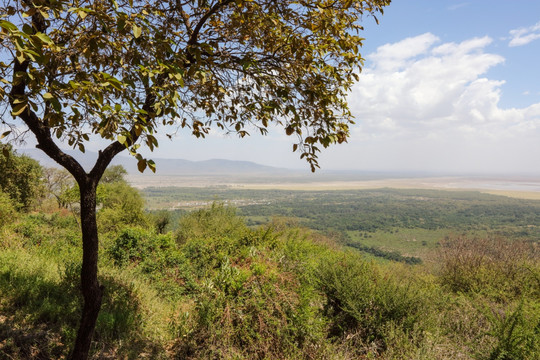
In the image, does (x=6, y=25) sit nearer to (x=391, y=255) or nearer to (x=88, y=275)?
(x=88, y=275)

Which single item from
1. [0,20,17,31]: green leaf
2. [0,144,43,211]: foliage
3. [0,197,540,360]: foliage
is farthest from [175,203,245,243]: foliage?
[0,20,17,31]: green leaf

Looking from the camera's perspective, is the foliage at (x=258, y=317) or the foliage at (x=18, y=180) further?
the foliage at (x=18, y=180)

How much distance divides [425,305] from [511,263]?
14211 mm

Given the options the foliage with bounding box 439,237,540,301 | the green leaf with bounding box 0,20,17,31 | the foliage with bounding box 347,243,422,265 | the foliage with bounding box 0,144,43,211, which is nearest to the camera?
the green leaf with bounding box 0,20,17,31

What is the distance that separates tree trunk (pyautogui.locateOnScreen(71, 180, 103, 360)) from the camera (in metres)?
3.34

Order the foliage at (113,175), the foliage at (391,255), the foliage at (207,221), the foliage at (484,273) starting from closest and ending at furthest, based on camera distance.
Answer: the foliage at (484,273), the foliage at (207,221), the foliage at (113,175), the foliage at (391,255)

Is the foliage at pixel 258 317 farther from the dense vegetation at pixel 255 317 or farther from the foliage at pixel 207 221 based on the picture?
the foliage at pixel 207 221

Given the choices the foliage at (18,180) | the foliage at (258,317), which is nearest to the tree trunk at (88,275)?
the foliage at (258,317)

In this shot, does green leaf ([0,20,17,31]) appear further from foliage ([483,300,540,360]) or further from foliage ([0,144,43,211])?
foliage ([0,144,43,211])

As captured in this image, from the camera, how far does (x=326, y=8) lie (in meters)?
3.08

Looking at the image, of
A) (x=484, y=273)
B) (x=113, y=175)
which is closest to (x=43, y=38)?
(x=484, y=273)

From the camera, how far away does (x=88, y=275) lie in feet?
11.2

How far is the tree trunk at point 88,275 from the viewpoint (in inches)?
132

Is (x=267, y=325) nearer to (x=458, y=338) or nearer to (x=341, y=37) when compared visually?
(x=458, y=338)
